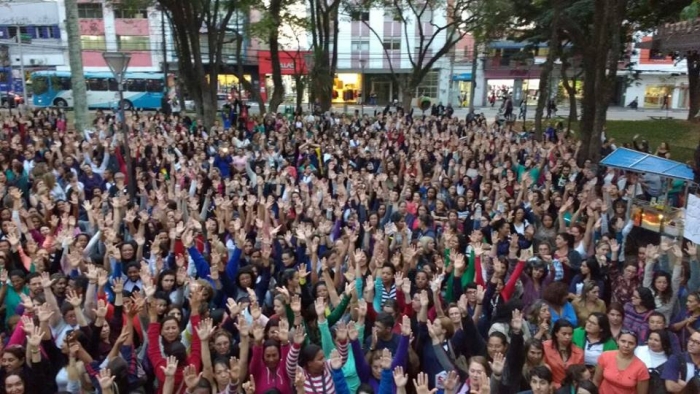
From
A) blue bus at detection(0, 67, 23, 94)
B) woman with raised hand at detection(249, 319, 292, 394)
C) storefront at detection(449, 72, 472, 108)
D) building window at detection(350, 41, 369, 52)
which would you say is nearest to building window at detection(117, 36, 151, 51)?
blue bus at detection(0, 67, 23, 94)

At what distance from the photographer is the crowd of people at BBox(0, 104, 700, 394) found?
11.1 ft

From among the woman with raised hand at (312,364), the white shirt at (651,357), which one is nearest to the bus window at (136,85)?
the woman with raised hand at (312,364)

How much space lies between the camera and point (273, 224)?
6.72 m

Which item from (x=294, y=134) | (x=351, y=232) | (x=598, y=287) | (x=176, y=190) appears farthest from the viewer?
(x=294, y=134)

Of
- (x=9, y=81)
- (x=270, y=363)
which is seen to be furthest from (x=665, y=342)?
(x=9, y=81)

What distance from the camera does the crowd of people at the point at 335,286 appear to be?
339cm

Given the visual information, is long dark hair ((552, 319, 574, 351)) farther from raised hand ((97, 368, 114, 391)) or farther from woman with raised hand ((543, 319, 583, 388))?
raised hand ((97, 368, 114, 391))

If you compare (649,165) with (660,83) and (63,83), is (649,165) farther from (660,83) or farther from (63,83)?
(660,83)

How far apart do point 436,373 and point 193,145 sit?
28.4 feet

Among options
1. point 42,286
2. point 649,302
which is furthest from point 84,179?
point 649,302

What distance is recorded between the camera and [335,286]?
5.01 m

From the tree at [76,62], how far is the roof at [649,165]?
11.3 m

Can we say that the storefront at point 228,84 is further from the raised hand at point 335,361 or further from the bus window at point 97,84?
the raised hand at point 335,361

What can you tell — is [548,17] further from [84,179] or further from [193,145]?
[84,179]
